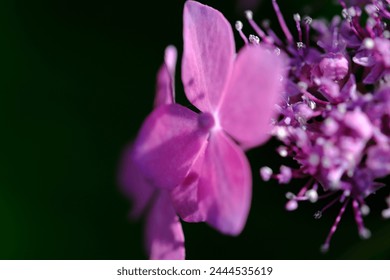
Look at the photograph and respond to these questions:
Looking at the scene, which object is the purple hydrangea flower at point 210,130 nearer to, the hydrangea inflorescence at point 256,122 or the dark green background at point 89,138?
the hydrangea inflorescence at point 256,122

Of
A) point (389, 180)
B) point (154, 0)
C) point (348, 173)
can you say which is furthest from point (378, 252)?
point (154, 0)

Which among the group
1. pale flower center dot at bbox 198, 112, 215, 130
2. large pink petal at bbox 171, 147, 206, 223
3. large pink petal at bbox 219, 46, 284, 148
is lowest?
large pink petal at bbox 171, 147, 206, 223

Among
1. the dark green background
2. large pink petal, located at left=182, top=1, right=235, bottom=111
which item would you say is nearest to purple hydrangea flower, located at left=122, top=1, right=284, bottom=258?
large pink petal, located at left=182, top=1, right=235, bottom=111

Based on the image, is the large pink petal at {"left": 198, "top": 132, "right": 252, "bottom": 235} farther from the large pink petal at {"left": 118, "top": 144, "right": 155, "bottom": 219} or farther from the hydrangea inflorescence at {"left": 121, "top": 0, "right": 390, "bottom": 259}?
the large pink petal at {"left": 118, "top": 144, "right": 155, "bottom": 219}

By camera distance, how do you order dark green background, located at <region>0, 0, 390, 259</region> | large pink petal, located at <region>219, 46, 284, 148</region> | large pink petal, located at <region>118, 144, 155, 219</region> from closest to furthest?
large pink petal, located at <region>219, 46, 284, 148</region>, large pink petal, located at <region>118, 144, 155, 219</region>, dark green background, located at <region>0, 0, 390, 259</region>

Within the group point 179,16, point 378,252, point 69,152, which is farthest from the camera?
point 179,16

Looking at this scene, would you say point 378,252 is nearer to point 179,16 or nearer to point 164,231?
point 164,231
